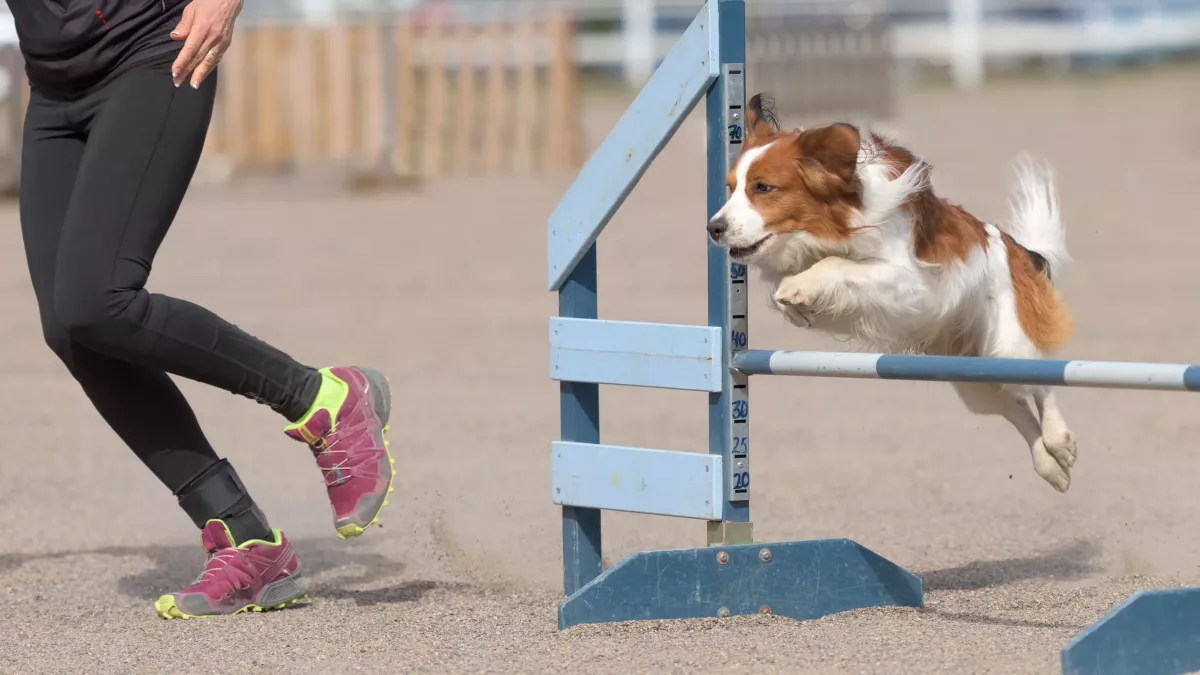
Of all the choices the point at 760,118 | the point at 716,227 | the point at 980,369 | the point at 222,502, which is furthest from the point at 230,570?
the point at 980,369

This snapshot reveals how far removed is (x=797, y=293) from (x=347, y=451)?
3.50 feet

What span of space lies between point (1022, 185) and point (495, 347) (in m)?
4.10

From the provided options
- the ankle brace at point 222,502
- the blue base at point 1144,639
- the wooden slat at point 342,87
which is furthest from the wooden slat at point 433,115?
the blue base at point 1144,639

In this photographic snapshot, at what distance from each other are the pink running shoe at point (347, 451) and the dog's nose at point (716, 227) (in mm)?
872

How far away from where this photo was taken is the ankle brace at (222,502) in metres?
3.77

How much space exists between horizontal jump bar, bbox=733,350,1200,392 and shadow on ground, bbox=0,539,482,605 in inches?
43.4

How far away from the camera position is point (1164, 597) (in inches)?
114

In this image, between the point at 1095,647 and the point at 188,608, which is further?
the point at 188,608

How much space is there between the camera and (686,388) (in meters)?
3.60

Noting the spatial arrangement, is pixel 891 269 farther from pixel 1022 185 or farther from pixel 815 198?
pixel 1022 185

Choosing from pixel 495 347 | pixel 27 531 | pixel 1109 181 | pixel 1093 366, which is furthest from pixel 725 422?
pixel 1109 181

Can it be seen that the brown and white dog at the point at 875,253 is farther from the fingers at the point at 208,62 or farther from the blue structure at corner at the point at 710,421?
the fingers at the point at 208,62

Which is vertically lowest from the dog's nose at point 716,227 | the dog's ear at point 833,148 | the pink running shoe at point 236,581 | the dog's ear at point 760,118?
the pink running shoe at point 236,581

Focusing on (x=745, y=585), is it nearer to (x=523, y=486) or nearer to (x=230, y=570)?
(x=230, y=570)
